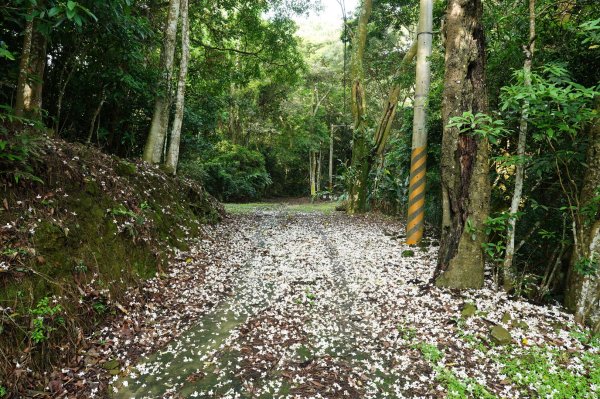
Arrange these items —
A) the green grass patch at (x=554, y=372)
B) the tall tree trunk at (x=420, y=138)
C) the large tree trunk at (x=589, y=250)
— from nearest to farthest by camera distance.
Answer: the green grass patch at (x=554, y=372), the large tree trunk at (x=589, y=250), the tall tree trunk at (x=420, y=138)

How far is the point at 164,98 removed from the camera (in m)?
9.20

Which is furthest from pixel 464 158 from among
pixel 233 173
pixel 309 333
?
pixel 233 173

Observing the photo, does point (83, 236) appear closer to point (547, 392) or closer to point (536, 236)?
point (547, 392)

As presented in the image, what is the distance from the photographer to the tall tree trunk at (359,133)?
13.9 meters

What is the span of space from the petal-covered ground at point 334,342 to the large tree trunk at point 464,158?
1.48 ft

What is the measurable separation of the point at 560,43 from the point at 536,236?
2929 mm

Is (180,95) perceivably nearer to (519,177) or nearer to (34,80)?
(34,80)

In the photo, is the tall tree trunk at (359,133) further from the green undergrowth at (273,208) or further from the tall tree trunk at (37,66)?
the tall tree trunk at (37,66)

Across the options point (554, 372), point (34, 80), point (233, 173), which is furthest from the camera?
point (233, 173)

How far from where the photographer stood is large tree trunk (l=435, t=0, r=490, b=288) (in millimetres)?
4930

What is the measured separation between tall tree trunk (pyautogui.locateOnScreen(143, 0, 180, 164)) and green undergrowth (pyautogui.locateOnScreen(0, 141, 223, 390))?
2564mm

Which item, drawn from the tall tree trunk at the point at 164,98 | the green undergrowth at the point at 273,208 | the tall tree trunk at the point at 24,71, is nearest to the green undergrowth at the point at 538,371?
the tall tree trunk at the point at 24,71

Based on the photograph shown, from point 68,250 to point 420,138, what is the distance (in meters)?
7.25

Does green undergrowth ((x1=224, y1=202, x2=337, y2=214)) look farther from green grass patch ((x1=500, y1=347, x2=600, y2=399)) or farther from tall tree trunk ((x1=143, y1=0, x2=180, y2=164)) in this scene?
green grass patch ((x1=500, y1=347, x2=600, y2=399))
